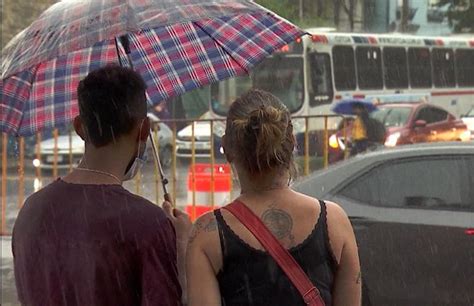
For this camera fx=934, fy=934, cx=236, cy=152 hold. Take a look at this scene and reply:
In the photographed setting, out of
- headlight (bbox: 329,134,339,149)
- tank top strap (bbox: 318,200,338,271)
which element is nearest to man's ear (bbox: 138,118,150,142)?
tank top strap (bbox: 318,200,338,271)

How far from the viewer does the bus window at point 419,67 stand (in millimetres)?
25531

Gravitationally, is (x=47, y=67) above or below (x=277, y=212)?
above

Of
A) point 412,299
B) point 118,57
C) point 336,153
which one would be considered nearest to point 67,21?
point 118,57

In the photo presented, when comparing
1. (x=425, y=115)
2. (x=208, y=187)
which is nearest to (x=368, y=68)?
(x=425, y=115)

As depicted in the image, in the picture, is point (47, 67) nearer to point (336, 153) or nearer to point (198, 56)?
point (198, 56)

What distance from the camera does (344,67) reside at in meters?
23.2

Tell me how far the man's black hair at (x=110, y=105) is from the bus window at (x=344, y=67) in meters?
20.5

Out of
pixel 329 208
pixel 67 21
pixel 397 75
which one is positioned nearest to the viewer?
Result: pixel 329 208

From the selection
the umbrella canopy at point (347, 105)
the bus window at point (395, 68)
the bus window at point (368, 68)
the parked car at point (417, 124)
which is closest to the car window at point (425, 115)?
the parked car at point (417, 124)

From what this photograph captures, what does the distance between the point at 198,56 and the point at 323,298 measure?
1600mm

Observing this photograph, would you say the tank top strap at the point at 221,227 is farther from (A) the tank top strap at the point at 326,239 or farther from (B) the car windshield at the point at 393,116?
(B) the car windshield at the point at 393,116

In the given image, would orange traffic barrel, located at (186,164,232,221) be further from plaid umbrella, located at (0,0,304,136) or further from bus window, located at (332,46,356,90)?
bus window, located at (332,46,356,90)

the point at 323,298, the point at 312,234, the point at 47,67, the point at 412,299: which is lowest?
the point at 412,299

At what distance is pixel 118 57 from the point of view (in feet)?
11.7
